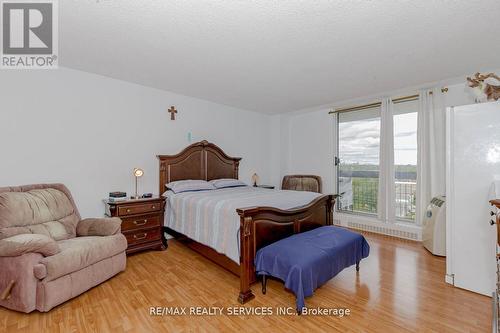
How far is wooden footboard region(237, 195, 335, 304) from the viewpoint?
2.20m

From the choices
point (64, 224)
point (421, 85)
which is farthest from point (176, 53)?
point (421, 85)

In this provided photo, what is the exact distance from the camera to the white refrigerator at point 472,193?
2.25 metres

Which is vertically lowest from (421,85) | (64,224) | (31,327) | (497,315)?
(31,327)

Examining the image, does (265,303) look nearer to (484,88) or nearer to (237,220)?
(237,220)

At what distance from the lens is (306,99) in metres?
4.48

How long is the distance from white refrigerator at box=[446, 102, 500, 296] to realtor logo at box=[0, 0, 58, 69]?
3.80 meters

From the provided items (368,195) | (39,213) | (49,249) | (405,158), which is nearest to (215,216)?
(49,249)

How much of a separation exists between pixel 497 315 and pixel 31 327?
Result: 3.41 m

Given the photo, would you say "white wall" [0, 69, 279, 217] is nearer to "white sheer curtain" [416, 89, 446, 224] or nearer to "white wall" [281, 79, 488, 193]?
"white wall" [281, 79, 488, 193]

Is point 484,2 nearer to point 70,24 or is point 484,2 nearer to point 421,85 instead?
point 421,85

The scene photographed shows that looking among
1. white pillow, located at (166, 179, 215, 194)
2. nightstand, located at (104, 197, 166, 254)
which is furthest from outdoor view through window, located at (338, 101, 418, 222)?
nightstand, located at (104, 197, 166, 254)

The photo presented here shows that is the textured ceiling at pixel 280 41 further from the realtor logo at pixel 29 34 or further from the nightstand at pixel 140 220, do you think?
the nightstand at pixel 140 220

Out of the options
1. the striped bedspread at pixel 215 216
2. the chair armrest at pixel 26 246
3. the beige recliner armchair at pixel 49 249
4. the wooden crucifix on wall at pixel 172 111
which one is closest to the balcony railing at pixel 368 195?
the striped bedspread at pixel 215 216

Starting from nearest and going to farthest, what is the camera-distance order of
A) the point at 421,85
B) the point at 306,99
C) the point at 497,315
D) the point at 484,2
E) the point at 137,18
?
the point at 497,315, the point at 484,2, the point at 137,18, the point at 421,85, the point at 306,99
